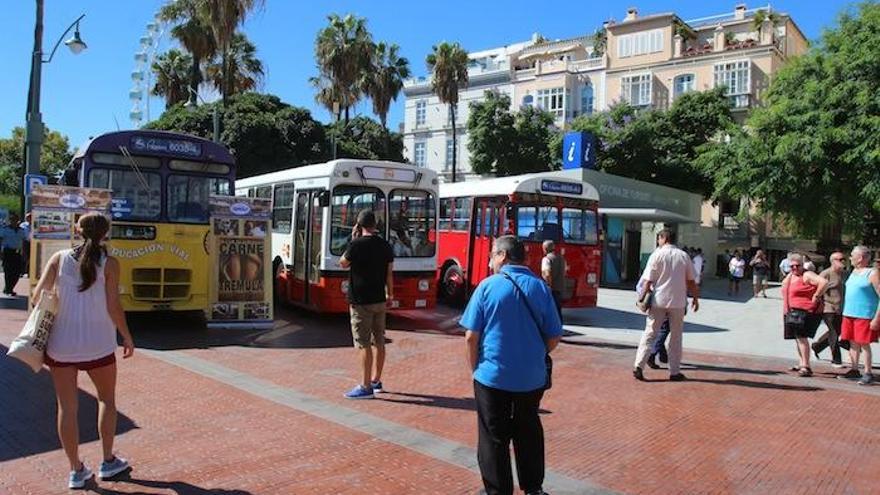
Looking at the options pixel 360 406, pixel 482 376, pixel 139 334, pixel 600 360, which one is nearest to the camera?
pixel 482 376

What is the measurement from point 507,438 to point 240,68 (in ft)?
128

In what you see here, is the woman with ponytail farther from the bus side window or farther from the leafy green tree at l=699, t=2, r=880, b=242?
the leafy green tree at l=699, t=2, r=880, b=242

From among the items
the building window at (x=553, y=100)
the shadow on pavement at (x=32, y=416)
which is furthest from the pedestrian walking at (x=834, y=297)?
the building window at (x=553, y=100)

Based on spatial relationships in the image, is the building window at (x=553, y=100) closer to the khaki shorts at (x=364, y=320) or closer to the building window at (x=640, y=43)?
the building window at (x=640, y=43)

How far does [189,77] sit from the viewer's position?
40.1 metres

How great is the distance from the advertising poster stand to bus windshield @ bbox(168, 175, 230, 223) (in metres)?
1.20

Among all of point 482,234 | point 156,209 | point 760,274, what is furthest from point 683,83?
point 156,209

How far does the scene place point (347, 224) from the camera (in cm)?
1231

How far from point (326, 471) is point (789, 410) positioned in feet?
16.9

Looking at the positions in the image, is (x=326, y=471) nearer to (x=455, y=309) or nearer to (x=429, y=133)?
(x=455, y=309)

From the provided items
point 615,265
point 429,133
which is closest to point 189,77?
point 429,133

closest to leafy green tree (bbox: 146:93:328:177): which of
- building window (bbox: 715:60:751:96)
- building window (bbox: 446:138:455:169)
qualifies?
building window (bbox: 446:138:455:169)

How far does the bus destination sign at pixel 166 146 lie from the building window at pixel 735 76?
38.5 m

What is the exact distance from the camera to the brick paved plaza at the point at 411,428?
514cm
